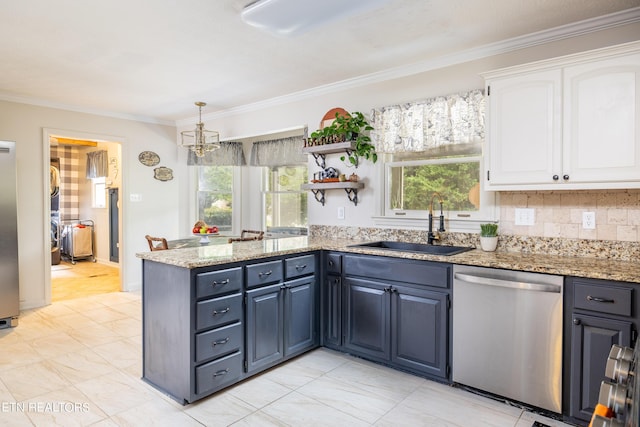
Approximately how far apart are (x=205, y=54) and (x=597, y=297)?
3116mm

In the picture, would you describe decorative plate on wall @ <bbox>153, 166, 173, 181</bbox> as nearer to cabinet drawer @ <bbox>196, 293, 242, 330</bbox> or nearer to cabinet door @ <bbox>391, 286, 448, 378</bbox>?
cabinet drawer @ <bbox>196, 293, 242, 330</bbox>

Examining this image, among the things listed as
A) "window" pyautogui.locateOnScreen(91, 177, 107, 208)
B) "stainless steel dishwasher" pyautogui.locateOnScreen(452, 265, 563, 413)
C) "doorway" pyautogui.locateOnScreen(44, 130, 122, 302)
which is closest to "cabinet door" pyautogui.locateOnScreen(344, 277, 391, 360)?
"stainless steel dishwasher" pyautogui.locateOnScreen(452, 265, 563, 413)

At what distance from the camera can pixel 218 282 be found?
246 cm

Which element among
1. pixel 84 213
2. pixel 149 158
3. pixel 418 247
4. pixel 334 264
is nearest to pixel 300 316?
pixel 334 264

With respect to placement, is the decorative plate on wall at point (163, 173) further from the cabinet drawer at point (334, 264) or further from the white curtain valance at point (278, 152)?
the cabinet drawer at point (334, 264)

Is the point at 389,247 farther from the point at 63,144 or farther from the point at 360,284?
the point at 63,144

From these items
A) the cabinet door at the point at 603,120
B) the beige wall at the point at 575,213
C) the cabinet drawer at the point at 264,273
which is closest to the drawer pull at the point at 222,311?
the cabinet drawer at the point at 264,273

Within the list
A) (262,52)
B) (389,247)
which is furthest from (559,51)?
(262,52)

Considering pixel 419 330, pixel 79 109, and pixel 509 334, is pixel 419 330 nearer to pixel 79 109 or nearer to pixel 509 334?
pixel 509 334

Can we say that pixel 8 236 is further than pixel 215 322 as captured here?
Yes

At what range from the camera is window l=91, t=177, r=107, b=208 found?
25.9 ft

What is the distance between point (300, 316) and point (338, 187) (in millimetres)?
1244

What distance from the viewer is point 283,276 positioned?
115 inches

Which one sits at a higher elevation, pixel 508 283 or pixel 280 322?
pixel 508 283
